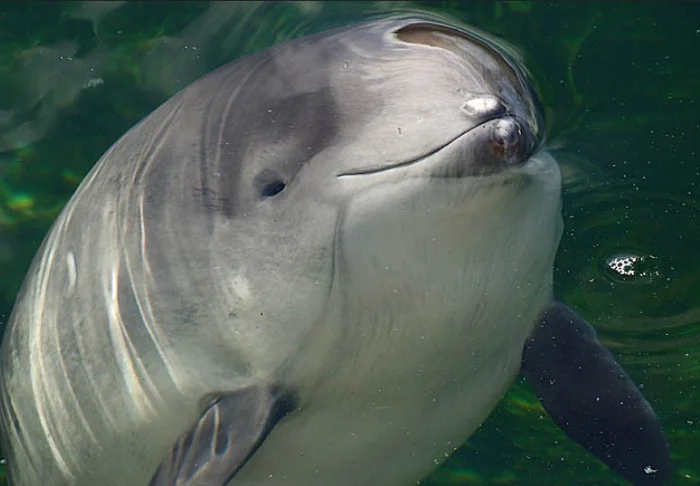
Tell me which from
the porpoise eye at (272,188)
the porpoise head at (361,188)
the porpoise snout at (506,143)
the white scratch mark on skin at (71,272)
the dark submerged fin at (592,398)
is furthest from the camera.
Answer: the dark submerged fin at (592,398)

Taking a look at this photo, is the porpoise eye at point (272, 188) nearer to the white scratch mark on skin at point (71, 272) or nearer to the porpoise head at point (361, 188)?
the porpoise head at point (361, 188)

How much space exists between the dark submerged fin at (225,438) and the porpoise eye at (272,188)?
927 mm

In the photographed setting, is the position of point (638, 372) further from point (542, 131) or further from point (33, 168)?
point (33, 168)

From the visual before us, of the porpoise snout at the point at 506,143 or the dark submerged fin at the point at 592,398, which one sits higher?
the porpoise snout at the point at 506,143

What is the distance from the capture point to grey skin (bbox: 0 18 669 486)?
4113mm

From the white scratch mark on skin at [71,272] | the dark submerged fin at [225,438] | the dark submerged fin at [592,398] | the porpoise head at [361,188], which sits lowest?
the dark submerged fin at [592,398]

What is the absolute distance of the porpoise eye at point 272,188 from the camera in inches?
170

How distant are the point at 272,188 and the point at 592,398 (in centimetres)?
230

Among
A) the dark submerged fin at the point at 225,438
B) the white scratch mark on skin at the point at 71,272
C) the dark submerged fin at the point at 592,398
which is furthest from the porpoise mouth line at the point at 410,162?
the white scratch mark on skin at the point at 71,272

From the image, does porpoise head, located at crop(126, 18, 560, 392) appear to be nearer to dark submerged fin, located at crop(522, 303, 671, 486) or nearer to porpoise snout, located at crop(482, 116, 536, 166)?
porpoise snout, located at crop(482, 116, 536, 166)

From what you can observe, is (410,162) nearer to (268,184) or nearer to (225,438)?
(268,184)

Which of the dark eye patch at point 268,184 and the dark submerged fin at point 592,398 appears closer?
the dark eye patch at point 268,184

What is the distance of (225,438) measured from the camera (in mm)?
4395

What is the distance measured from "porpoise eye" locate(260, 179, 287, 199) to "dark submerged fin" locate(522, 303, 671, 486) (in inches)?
69.3
